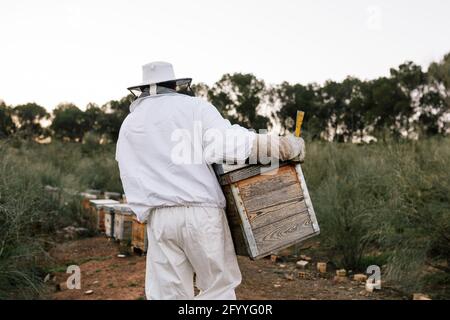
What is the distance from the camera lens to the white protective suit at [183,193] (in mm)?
2736

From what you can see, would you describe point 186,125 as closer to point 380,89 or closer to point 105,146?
point 105,146

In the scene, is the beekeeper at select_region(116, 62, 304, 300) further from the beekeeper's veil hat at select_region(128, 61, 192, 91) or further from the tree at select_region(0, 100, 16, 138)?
the tree at select_region(0, 100, 16, 138)

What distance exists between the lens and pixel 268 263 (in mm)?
7461

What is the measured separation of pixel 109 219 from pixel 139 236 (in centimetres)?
148

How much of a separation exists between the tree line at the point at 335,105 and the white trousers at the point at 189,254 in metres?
17.6

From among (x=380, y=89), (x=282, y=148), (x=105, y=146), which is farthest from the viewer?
(x=380, y=89)

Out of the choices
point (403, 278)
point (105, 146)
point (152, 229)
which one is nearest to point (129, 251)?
point (403, 278)

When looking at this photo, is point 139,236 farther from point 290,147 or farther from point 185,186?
point 290,147

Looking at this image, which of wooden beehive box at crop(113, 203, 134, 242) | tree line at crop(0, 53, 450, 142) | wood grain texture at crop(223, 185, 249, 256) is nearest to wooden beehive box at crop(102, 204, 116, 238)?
wooden beehive box at crop(113, 203, 134, 242)

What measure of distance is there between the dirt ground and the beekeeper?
254cm

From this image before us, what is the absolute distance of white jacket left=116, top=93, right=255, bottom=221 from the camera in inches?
108

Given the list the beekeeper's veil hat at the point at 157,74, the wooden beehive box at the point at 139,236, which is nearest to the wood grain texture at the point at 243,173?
the beekeeper's veil hat at the point at 157,74

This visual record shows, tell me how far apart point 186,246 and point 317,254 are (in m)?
5.56

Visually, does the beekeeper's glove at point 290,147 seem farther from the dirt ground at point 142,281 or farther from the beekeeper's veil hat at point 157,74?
the dirt ground at point 142,281
